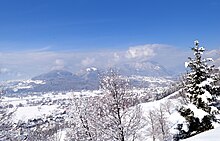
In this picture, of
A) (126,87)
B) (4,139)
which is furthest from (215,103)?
(4,139)

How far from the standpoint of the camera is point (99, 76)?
25172 mm

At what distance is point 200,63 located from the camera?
79.9 ft

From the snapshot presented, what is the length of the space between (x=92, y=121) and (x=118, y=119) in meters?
3.95

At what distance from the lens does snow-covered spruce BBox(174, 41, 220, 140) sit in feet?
Answer: 77.3

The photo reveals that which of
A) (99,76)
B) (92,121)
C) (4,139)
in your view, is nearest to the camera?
(4,139)

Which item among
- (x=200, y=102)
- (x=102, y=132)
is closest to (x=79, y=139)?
(x=102, y=132)

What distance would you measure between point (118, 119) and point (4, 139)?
28.6 ft

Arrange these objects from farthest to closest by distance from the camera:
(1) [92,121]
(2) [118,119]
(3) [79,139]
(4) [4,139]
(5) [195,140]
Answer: (3) [79,139] → (1) [92,121] → (2) [118,119] → (4) [4,139] → (5) [195,140]

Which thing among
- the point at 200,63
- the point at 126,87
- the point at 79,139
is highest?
the point at 200,63

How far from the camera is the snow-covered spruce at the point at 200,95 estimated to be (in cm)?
2356

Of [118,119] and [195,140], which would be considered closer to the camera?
[195,140]

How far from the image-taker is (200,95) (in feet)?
77.5

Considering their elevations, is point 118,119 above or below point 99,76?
below

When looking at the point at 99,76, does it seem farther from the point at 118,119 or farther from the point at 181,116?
the point at 181,116
